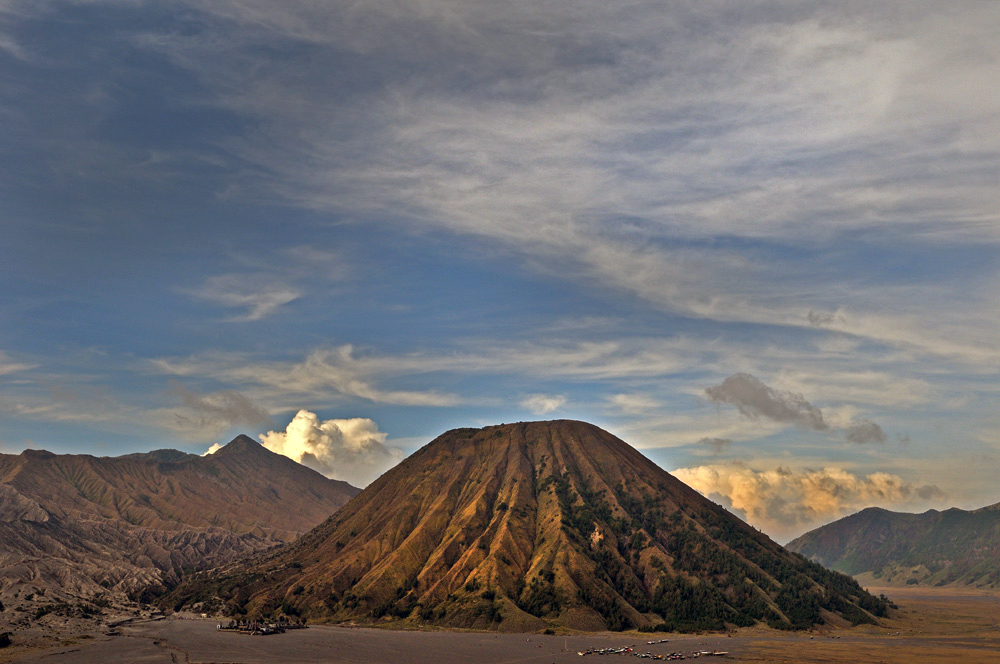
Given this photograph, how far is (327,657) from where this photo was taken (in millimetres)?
195000

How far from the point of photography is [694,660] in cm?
19538

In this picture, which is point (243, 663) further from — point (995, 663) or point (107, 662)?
point (995, 663)

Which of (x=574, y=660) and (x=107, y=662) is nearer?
(x=107, y=662)

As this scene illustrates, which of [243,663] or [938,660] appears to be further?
[938,660]

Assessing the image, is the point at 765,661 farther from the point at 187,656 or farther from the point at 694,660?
the point at 187,656

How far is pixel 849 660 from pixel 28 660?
199684mm

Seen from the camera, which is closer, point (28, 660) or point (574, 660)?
point (28, 660)

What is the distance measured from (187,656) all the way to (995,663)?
670 ft

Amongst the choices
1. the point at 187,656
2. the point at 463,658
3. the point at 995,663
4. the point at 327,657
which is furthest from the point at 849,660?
the point at 187,656

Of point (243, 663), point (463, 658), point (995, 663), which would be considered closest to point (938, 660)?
point (995, 663)

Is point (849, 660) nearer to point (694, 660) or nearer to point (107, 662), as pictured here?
point (694, 660)

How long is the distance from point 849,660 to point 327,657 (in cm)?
13195

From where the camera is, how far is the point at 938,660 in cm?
19838

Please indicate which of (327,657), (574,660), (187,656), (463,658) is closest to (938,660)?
(574,660)
